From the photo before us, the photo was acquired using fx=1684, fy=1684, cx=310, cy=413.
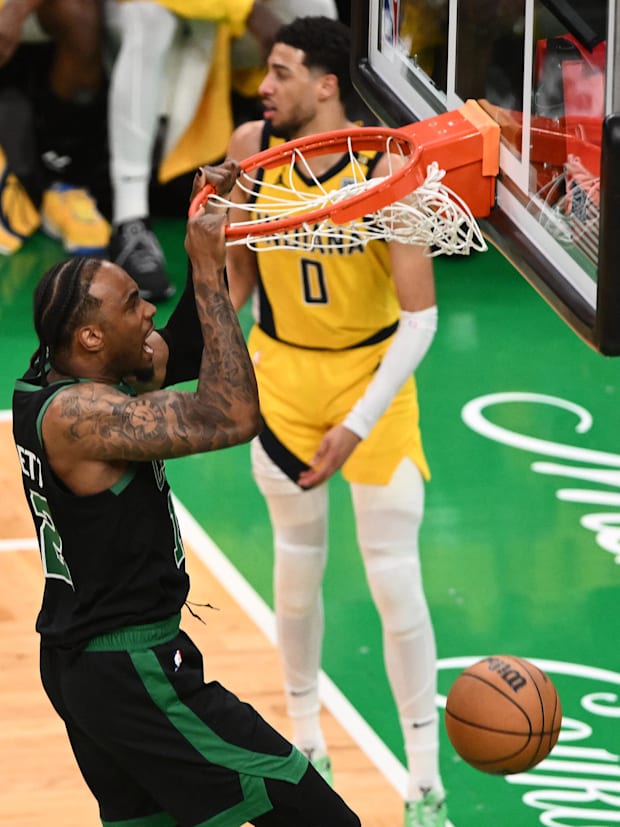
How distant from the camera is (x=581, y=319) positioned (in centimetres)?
360

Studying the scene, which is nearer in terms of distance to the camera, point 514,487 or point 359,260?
point 359,260

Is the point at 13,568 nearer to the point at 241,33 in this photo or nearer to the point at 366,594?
the point at 366,594

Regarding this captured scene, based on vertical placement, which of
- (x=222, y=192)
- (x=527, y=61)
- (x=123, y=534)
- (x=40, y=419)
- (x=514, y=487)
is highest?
(x=527, y=61)

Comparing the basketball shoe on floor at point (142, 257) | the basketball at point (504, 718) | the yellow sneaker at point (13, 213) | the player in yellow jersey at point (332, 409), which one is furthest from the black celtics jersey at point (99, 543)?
the yellow sneaker at point (13, 213)

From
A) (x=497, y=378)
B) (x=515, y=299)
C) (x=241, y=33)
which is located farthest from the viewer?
(x=241, y=33)

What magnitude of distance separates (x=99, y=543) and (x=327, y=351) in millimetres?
1509

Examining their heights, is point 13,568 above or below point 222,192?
below

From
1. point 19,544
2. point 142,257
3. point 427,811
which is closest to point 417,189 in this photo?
point 427,811

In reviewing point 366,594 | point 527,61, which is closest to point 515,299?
point 366,594

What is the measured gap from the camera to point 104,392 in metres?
3.64

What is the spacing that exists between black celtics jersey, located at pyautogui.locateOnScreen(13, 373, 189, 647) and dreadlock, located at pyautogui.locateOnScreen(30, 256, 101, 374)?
11 cm

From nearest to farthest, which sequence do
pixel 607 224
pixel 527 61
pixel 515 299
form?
pixel 607 224 → pixel 527 61 → pixel 515 299

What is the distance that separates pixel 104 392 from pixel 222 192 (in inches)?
22.3

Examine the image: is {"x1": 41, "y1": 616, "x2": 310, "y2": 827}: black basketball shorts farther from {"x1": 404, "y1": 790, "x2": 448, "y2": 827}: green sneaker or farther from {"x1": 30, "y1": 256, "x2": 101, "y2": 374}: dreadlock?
{"x1": 404, "y1": 790, "x2": 448, "y2": 827}: green sneaker
